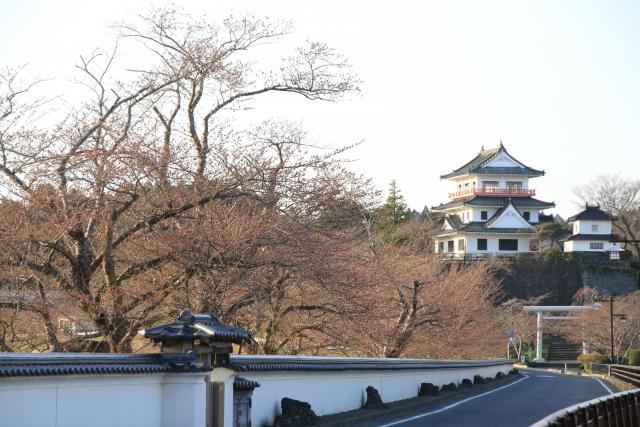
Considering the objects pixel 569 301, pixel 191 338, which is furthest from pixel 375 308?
pixel 569 301

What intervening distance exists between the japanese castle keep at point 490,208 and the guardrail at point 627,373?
51197 mm

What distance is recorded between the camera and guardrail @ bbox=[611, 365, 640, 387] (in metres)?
33.1

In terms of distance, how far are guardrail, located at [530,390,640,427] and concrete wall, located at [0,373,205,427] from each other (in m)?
4.59

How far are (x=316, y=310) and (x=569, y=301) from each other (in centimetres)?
8031

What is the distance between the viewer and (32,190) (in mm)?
16625

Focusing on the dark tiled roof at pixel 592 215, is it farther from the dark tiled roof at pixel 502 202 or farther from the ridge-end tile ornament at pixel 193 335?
the ridge-end tile ornament at pixel 193 335

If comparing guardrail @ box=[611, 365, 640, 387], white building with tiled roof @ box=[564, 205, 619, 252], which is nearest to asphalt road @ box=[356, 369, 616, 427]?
guardrail @ box=[611, 365, 640, 387]

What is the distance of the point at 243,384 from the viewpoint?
1283 centimetres

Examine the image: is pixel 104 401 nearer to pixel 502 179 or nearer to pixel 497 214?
pixel 497 214

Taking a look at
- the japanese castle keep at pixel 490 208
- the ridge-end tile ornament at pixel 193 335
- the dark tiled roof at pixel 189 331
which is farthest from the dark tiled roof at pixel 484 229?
the dark tiled roof at pixel 189 331

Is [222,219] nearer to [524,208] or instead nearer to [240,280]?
[240,280]

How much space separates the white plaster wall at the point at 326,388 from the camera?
14.0 m

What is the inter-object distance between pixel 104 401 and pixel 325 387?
653 centimetres

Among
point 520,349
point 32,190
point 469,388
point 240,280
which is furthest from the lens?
point 520,349
